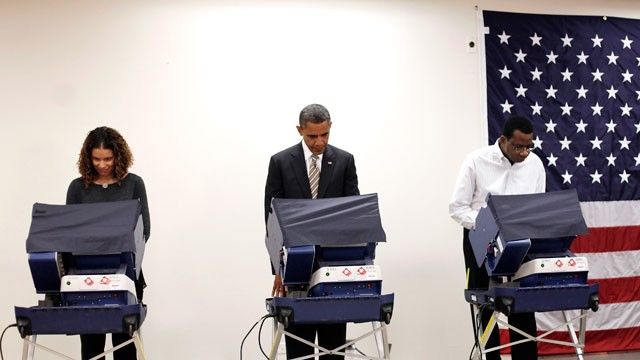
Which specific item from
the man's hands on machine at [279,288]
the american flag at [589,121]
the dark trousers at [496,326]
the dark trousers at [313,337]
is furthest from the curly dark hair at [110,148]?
the american flag at [589,121]

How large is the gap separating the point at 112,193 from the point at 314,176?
0.95 m

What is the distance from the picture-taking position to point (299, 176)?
3.63 metres

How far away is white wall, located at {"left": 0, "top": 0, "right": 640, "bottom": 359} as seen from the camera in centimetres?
471

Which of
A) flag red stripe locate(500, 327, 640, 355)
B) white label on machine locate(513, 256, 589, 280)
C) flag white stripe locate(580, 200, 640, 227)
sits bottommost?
flag red stripe locate(500, 327, 640, 355)

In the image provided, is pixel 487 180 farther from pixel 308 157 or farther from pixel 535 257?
pixel 308 157

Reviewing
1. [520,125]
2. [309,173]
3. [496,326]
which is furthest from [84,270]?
[520,125]

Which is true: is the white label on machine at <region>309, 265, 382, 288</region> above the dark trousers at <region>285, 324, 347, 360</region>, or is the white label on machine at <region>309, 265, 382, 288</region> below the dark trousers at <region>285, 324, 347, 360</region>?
above

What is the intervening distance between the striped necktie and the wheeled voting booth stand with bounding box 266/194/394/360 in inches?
17.7

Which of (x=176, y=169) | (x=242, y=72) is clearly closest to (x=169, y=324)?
(x=176, y=169)

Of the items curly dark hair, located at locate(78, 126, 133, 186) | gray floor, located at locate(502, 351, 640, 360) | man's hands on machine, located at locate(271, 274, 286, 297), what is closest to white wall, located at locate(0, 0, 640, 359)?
gray floor, located at locate(502, 351, 640, 360)

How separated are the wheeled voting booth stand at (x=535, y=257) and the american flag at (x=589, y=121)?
1.88 meters

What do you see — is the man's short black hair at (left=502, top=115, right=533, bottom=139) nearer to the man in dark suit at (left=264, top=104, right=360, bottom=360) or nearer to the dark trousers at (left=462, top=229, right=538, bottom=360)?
the dark trousers at (left=462, top=229, right=538, bottom=360)

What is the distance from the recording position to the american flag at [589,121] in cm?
527

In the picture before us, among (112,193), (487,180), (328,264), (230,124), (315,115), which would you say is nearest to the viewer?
(328,264)
